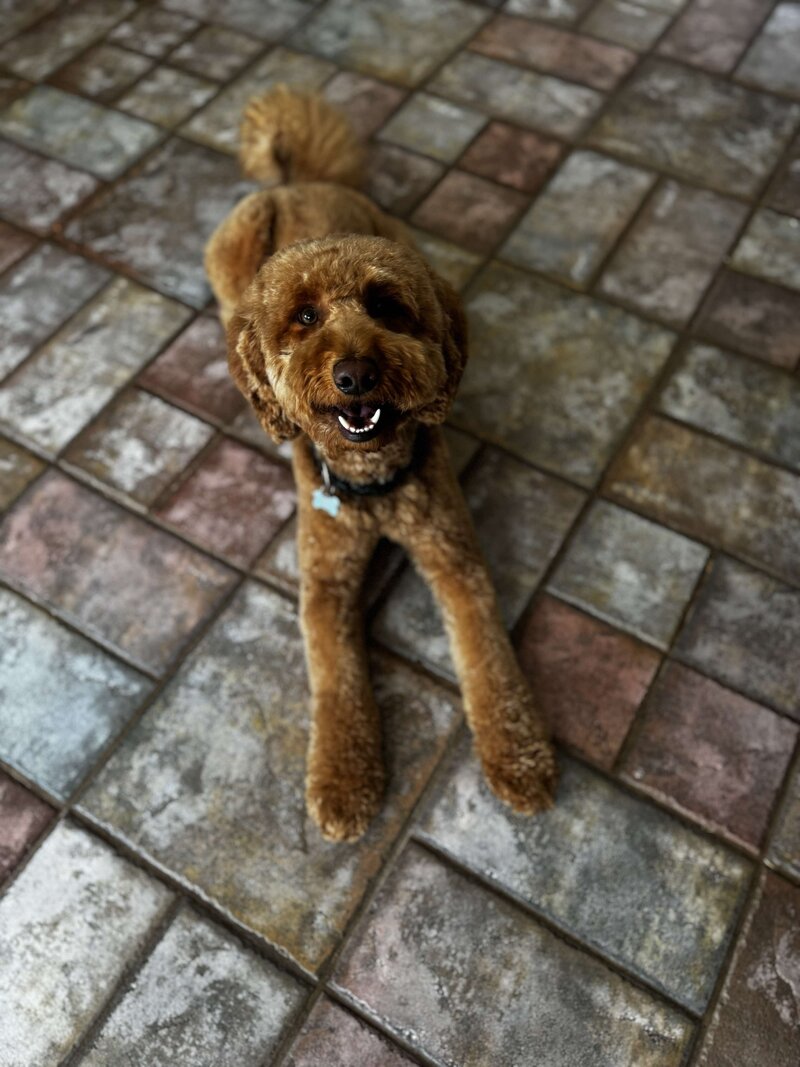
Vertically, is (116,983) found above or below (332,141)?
below

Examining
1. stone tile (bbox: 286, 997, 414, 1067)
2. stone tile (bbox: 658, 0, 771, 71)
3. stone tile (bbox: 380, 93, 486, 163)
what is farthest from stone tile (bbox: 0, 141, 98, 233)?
stone tile (bbox: 286, 997, 414, 1067)

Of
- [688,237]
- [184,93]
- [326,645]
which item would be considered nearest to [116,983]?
[326,645]

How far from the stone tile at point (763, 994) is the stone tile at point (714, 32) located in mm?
2954

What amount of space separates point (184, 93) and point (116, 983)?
302cm

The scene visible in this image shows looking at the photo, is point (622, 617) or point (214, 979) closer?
point (214, 979)

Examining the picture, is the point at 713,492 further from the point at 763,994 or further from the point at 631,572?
the point at 763,994

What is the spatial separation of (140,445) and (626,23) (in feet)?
8.57

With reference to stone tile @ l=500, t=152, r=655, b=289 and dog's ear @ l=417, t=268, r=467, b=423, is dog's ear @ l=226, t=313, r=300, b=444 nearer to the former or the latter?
dog's ear @ l=417, t=268, r=467, b=423

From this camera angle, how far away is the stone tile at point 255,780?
5.56 ft

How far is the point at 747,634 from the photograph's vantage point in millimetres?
1951

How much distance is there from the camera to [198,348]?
246 cm

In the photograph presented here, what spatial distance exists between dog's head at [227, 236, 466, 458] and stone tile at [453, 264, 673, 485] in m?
0.74

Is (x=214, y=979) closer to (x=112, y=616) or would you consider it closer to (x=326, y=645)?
(x=326, y=645)

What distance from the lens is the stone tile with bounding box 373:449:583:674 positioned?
198 cm
